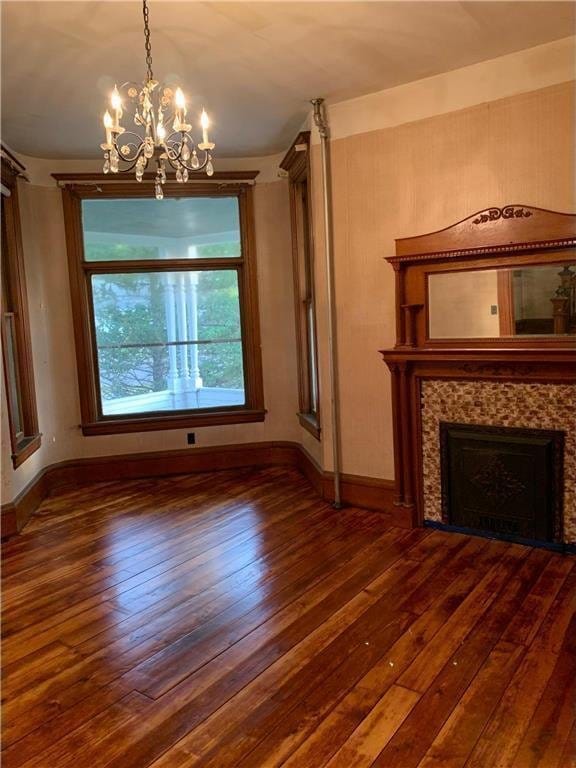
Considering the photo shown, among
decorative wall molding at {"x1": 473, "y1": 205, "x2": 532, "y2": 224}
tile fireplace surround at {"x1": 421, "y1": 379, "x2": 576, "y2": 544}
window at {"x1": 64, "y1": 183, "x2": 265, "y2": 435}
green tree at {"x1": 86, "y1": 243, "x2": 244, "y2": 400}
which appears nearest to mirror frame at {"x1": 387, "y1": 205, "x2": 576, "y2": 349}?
decorative wall molding at {"x1": 473, "y1": 205, "x2": 532, "y2": 224}

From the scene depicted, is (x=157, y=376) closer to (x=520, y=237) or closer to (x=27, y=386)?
(x=27, y=386)

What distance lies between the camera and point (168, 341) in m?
5.00

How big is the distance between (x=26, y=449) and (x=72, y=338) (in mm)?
1111

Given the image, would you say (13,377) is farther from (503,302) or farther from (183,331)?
(503,302)

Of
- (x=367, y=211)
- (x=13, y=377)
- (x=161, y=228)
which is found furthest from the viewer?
(x=161, y=228)

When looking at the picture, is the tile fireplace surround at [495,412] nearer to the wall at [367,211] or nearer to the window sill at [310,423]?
the wall at [367,211]

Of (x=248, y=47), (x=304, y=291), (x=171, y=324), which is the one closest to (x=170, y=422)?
(x=171, y=324)

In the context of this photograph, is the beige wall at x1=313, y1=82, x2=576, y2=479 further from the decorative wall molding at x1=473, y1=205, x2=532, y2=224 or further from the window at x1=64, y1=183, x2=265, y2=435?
the window at x1=64, y1=183, x2=265, y2=435

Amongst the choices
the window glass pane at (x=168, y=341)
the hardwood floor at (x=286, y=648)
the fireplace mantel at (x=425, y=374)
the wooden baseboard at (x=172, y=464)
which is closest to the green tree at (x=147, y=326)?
the window glass pane at (x=168, y=341)

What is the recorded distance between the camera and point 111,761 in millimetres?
1776

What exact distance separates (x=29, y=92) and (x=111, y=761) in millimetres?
3340

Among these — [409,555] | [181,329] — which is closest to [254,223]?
[181,329]

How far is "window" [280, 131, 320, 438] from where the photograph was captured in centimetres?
440

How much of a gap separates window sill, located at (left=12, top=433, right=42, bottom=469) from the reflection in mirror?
2830 millimetres
